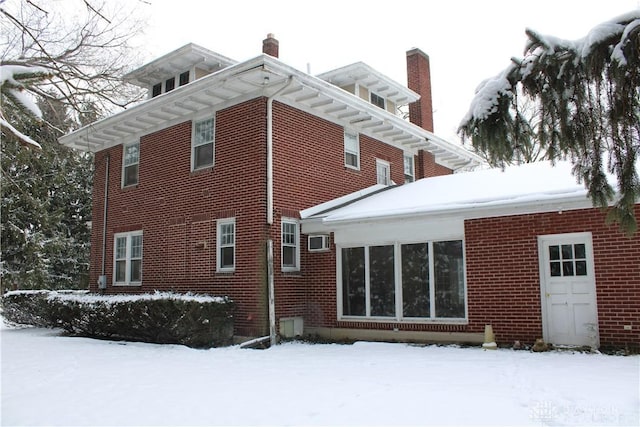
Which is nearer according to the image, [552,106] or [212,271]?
[552,106]

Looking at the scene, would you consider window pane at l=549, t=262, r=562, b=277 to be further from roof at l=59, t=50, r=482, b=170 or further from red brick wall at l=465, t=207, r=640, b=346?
roof at l=59, t=50, r=482, b=170

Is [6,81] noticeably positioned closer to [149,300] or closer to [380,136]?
[149,300]

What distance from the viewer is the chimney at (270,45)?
15.7 metres

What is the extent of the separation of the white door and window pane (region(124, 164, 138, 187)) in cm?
1114

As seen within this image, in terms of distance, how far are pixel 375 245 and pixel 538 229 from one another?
3544mm

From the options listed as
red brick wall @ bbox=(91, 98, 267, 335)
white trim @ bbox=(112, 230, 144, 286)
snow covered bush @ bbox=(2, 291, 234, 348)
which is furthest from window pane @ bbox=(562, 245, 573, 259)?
white trim @ bbox=(112, 230, 144, 286)

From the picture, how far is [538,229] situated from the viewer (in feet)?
34.1

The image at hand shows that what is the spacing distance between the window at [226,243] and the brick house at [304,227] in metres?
0.05

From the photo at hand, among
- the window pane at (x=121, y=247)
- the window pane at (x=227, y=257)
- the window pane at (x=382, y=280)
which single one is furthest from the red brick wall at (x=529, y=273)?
the window pane at (x=121, y=247)

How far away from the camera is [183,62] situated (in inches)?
615

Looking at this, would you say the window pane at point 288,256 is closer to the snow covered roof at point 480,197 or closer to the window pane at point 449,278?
the snow covered roof at point 480,197

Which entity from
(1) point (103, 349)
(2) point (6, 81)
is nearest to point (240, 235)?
(1) point (103, 349)

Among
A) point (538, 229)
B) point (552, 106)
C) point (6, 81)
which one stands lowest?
point (538, 229)

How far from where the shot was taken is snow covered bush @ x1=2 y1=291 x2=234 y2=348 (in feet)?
37.3
